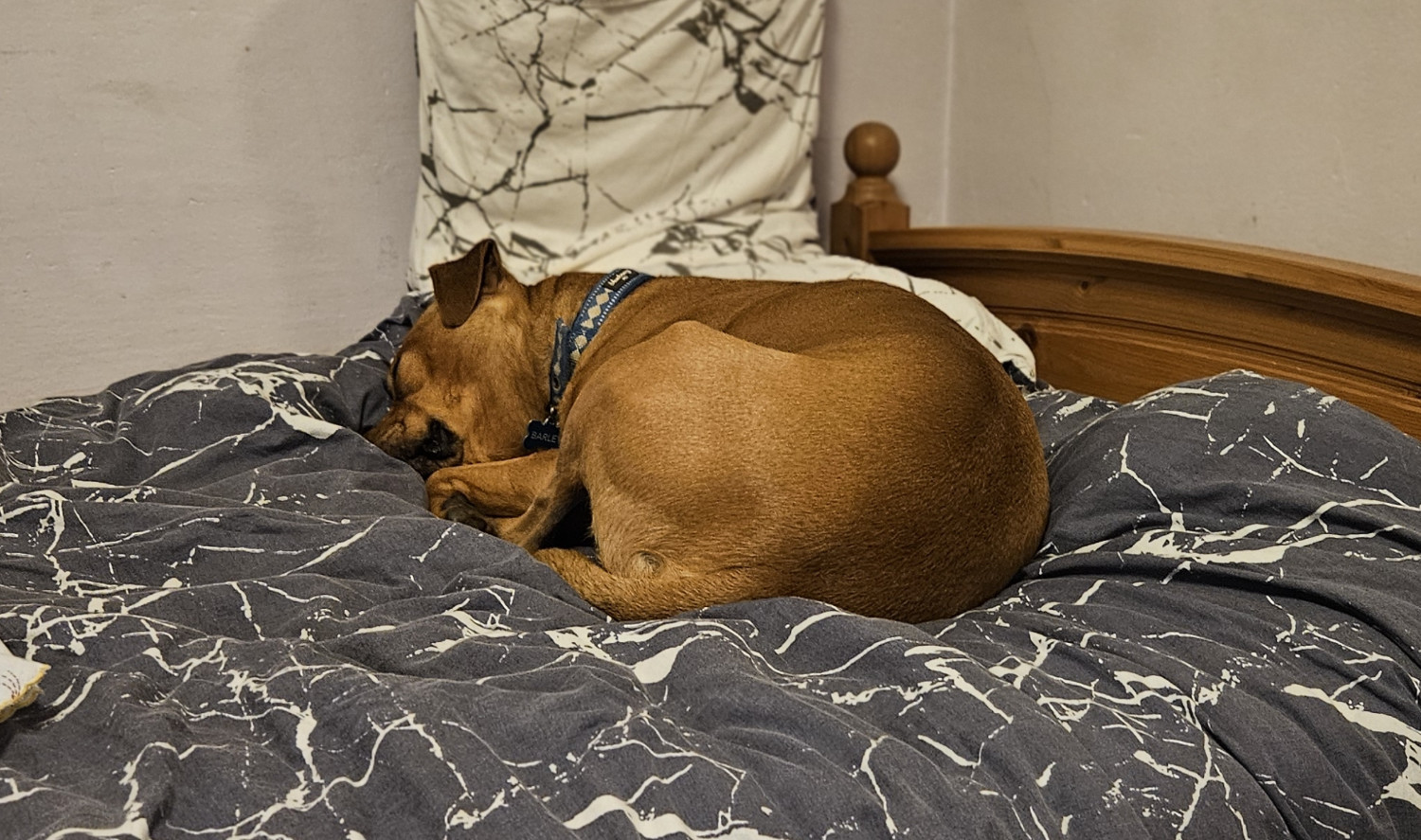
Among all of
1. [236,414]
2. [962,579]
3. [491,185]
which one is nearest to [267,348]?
[491,185]

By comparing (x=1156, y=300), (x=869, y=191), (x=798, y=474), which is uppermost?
(x=869, y=191)

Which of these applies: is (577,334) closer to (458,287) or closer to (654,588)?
(458,287)

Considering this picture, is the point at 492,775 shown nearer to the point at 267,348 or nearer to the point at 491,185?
the point at 491,185

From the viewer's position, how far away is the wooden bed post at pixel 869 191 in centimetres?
364

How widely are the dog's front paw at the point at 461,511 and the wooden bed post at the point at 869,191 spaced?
69.4 inches

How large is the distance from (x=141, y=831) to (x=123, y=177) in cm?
234

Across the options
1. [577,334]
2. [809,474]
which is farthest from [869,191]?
[809,474]

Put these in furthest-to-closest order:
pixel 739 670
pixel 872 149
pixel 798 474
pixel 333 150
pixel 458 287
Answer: pixel 872 149 < pixel 333 150 < pixel 458 287 < pixel 798 474 < pixel 739 670

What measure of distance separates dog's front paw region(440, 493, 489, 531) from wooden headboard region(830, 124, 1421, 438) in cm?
159

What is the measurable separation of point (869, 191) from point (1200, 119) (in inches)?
39.6

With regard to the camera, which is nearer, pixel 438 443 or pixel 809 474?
pixel 809 474

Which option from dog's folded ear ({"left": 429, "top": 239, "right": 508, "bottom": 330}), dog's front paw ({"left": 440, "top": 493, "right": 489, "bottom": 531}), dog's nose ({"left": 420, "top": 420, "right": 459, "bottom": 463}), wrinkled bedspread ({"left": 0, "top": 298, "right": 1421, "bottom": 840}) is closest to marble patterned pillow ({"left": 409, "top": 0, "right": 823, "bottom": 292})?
dog's folded ear ({"left": 429, "top": 239, "right": 508, "bottom": 330})

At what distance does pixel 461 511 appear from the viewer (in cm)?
239

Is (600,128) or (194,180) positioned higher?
(600,128)
